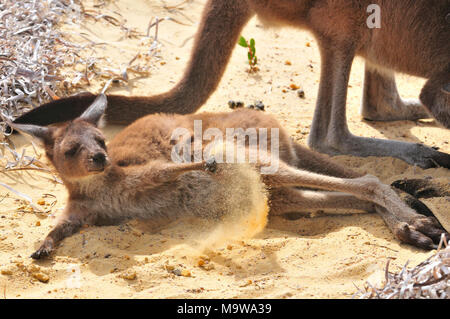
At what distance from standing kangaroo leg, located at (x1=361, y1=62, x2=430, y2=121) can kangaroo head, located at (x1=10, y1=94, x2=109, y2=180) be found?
2.26 metres

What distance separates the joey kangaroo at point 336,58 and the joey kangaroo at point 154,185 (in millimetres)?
547

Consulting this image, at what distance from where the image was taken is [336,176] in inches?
142

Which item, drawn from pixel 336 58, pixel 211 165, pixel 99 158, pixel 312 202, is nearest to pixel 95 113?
pixel 99 158

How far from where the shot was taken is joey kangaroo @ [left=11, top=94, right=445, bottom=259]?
3.16 meters

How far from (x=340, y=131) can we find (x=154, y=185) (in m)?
1.53

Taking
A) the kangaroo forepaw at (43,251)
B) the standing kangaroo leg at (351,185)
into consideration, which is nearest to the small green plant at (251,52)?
the standing kangaroo leg at (351,185)

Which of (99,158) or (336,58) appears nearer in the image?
(99,158)

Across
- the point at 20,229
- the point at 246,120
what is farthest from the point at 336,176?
the point at 20,229

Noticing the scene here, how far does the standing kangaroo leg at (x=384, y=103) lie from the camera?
4652 mm

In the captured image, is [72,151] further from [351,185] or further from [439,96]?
[439,96]

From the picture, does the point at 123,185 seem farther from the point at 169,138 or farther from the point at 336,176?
the point at 336,176

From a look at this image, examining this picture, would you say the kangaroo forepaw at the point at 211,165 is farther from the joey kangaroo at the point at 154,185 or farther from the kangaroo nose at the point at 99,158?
the kangaroo nose at the point at 99,158

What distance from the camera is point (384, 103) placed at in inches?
185
